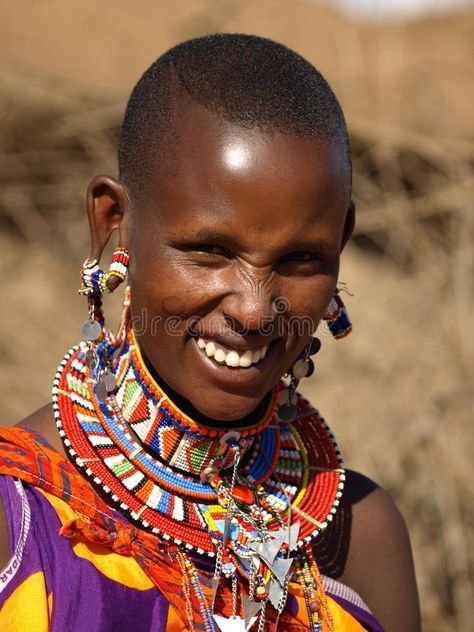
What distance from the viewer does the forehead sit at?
4.76ft

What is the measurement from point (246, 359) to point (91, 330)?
344 mm

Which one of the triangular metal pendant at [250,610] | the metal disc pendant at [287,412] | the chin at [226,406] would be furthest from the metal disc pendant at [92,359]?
the triangular metal pendant at [250,610]

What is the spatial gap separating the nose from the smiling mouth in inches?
2.5

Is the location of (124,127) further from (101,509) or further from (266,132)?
(101,509)

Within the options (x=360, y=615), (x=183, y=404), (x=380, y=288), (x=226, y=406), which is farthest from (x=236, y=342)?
(x=380, y=288)

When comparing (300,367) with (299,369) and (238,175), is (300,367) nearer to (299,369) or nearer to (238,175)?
(299,369)

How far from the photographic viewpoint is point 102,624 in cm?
144

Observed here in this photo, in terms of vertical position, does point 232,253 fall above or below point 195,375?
above

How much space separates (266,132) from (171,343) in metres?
0.44

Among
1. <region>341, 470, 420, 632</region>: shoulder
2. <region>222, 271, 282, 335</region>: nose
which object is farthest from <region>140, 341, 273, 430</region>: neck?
<region>341, 470, 420, 632</region>: shoulder

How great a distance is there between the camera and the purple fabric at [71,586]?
4.67ft

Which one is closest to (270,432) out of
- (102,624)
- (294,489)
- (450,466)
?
(294,489)

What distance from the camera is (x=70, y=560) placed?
1471 millimetres

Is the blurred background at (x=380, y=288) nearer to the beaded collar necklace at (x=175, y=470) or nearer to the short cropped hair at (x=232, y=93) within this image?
the beaded collar necklace at (x=175, y=470)
